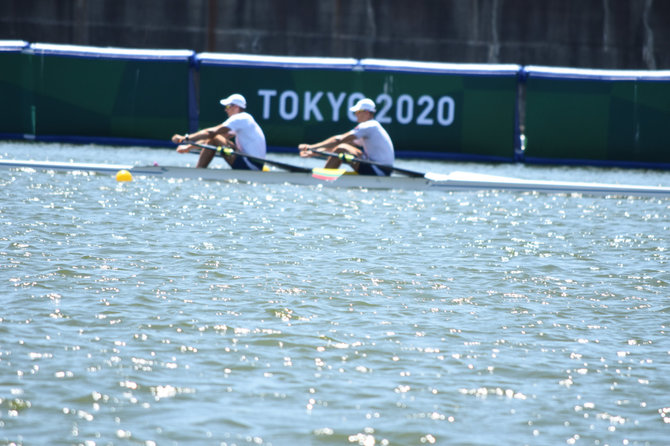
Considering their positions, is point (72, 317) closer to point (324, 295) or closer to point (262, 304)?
point (262, 304)

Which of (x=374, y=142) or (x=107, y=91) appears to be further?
(x=107, y=91)

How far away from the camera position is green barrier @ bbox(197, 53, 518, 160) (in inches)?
700

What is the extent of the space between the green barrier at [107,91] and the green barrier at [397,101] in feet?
4.22

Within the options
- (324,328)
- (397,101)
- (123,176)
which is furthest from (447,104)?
(324,328)

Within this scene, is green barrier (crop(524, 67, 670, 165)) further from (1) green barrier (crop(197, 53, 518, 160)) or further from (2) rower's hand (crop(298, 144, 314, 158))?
(2) rower's hand (crop(298, 144, 314, 158))

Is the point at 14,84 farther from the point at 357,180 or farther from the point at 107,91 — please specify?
the point at 357,180

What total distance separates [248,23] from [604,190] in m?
12.4

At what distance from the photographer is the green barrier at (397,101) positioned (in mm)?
17781

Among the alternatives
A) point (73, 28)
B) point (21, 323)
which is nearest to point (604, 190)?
point (21, 323)

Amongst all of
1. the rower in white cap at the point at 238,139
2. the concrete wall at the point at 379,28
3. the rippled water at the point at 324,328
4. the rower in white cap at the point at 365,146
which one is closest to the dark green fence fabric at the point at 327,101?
the rower in white cap at the point at 365,146

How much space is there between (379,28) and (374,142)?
10.7 metres

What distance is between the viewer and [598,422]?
14.8 feet

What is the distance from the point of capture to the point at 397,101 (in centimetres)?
1784

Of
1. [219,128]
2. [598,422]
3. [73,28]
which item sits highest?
[73,28]
